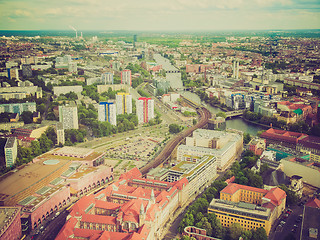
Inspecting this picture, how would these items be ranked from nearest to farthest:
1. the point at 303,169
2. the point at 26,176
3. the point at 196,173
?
the point at 26,176 → the point at 196,173 → the point at 303,169

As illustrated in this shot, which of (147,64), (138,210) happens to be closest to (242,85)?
(147,64)

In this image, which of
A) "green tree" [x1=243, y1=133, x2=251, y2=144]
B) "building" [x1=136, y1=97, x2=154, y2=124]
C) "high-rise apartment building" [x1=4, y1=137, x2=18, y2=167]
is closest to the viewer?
"high-rise apartment building" [x1=4, y1=137, x2=18, y2=167]

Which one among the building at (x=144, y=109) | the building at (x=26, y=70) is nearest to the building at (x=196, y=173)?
the building at (x=144, y=109)

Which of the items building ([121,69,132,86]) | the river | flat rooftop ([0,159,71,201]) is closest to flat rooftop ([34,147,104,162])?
flat rooftop ([0,159,71,201])

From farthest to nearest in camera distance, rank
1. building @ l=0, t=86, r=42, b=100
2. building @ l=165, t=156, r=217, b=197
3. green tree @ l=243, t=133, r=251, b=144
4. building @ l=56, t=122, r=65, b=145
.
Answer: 1. building @ l=0, t=86, r=42, b=100
2. green tree @ l=243, t=133, r=251, b=144
3. building @ l=56, t=122, r=65, b=145
4. building @ l=165, t=156, r=217, b=197

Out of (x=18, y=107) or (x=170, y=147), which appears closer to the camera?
(x=170, y=147)

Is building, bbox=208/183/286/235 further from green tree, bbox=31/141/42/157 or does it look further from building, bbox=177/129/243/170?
green tree, bbox=31/141/42/157

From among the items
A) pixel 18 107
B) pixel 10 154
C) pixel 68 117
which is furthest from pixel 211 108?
pixel 10 154

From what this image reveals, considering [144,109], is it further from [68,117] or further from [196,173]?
[196,173]
